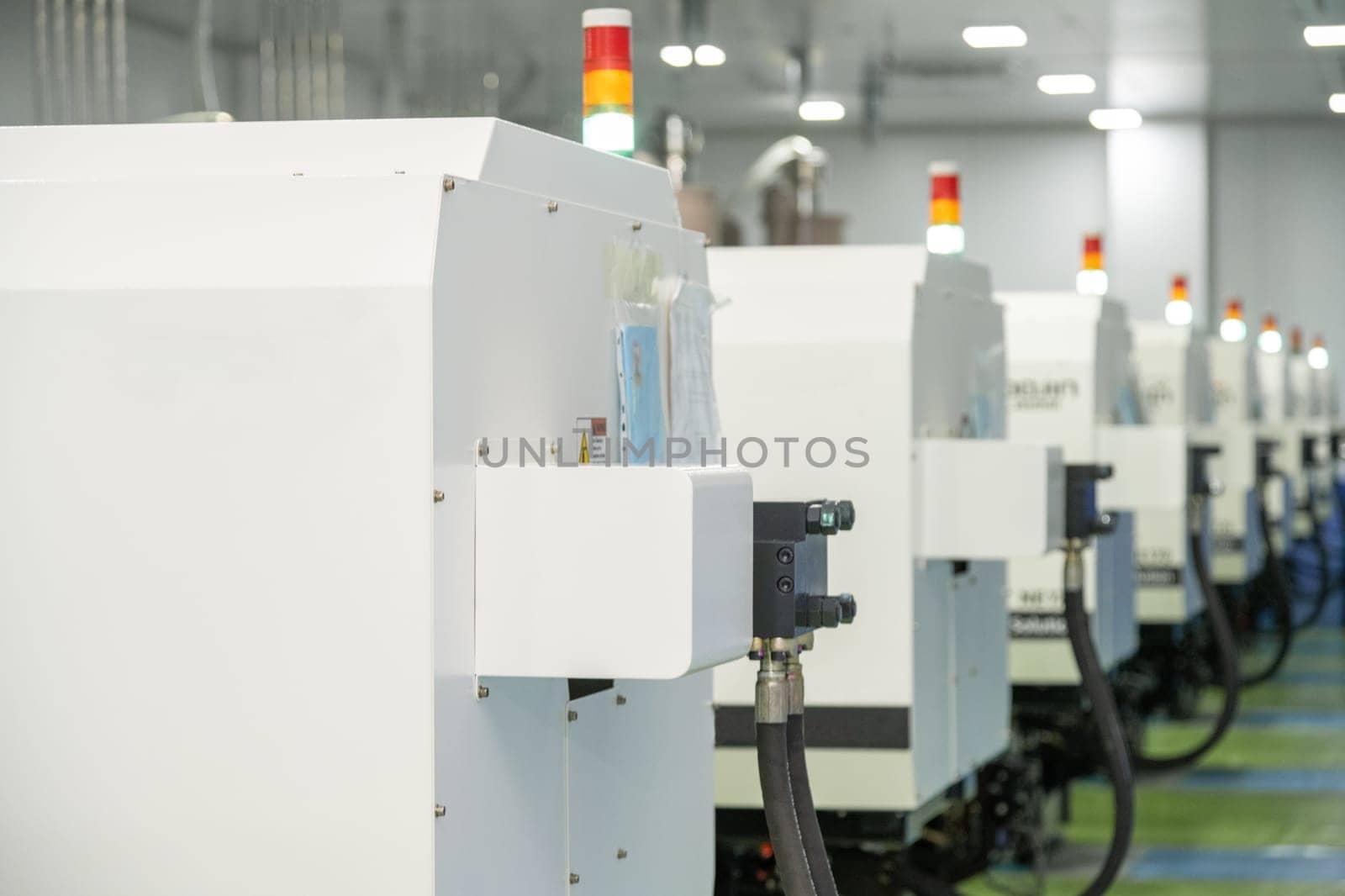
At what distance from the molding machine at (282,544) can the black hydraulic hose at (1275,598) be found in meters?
5.92

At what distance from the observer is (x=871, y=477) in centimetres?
286

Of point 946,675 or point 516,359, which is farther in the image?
point 946,675

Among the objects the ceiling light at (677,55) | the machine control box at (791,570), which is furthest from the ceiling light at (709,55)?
the machine control box at (791,570)

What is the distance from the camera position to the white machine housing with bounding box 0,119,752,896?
1465mm

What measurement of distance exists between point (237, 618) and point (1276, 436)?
7.17 m

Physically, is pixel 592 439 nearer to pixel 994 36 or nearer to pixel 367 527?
pixel 367 527

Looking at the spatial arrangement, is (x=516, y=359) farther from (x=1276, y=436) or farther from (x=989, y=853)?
(x=1276, y=436)

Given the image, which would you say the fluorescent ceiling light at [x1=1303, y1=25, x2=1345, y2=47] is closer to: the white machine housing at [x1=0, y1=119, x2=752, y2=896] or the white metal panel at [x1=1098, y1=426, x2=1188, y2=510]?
the white metal panel at [x1=1098, y1=426, x2=1188, y2=510]

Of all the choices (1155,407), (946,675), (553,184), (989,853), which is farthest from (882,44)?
(553,184)

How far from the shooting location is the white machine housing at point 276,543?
4.81 feet

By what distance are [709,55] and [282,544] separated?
6.69 metres

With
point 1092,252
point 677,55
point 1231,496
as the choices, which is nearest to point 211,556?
point 1092,252

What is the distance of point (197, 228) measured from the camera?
4.90 feet

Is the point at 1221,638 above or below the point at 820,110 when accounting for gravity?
below
